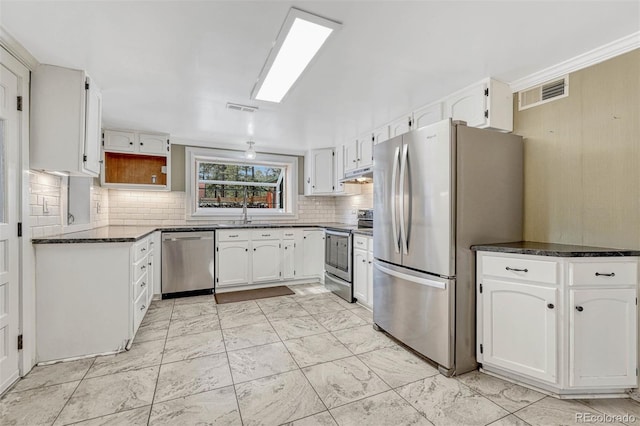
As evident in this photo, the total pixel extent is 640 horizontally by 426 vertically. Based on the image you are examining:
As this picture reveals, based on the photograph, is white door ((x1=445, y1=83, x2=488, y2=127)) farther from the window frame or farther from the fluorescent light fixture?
the window frame

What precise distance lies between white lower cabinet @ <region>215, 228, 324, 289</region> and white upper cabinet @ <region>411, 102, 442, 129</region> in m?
2.22

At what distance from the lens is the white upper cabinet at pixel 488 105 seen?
2.40 m

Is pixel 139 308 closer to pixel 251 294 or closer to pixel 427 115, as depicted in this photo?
pixel 251 294

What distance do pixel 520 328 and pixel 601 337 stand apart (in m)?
0.42

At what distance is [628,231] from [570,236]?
32 cm

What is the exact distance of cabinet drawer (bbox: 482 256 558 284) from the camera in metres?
1.83

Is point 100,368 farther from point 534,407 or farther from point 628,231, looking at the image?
point 628,231

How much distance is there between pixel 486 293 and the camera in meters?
2.09

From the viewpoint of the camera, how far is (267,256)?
14.1ft

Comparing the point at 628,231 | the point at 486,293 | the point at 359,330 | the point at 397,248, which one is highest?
the point at 628,231

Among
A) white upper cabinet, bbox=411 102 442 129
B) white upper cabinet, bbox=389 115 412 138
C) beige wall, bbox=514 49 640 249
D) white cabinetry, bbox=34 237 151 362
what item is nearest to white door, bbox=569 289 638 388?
beige wall, bbox=514 49 640 249

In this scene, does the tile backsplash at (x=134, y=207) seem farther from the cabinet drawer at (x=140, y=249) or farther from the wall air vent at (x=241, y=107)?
the wall air vent at (x=241, y=107)

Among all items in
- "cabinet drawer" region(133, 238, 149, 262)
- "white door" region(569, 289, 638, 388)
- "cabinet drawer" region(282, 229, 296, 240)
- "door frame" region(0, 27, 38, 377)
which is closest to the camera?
"white door" region(569, 289, 638, 388)

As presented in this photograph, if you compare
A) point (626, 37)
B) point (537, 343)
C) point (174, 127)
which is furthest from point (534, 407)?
point (174, 127)
